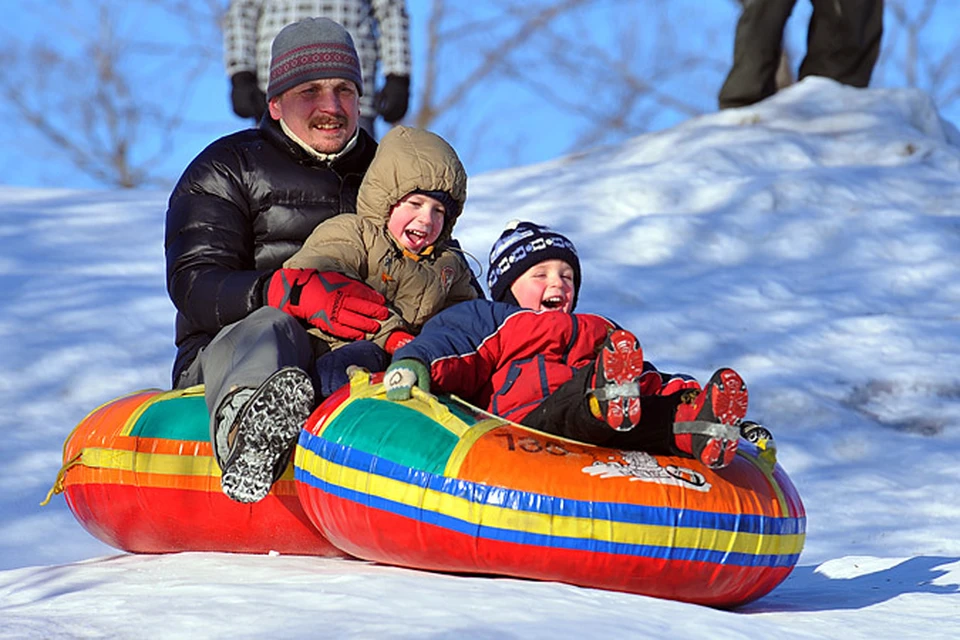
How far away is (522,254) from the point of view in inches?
156

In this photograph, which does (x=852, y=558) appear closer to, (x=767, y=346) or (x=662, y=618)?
(x=662, y=618)

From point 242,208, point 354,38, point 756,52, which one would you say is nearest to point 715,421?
point 242,208

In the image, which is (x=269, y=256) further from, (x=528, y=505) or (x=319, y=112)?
(x=528, y=505)

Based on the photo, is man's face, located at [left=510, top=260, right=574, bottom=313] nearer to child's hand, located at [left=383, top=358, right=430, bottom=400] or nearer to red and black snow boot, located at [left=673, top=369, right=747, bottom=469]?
child's hand, located at [left=383, top=358, right=430, bottom=400]

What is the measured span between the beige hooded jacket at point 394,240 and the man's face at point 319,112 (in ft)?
0.71

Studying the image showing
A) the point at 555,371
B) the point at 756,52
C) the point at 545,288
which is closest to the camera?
the point at 555,371

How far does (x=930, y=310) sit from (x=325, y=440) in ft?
17.8

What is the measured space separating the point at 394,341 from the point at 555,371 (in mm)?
506

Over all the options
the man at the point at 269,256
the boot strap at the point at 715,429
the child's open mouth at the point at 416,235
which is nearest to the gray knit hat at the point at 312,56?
the man at the point at 269,256

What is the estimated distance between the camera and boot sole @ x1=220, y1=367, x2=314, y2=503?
3.38 m

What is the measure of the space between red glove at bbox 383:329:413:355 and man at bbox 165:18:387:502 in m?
0.08

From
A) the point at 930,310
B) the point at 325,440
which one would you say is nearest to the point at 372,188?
the point at 325,440

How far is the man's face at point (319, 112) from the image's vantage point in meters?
4.19

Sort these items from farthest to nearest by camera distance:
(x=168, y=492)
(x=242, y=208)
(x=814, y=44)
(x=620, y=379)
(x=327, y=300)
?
(x=814, y=44) → (x=242, y=208) → (x=168, y=492) → (x=327, y=300) → (x=620, y=379)
